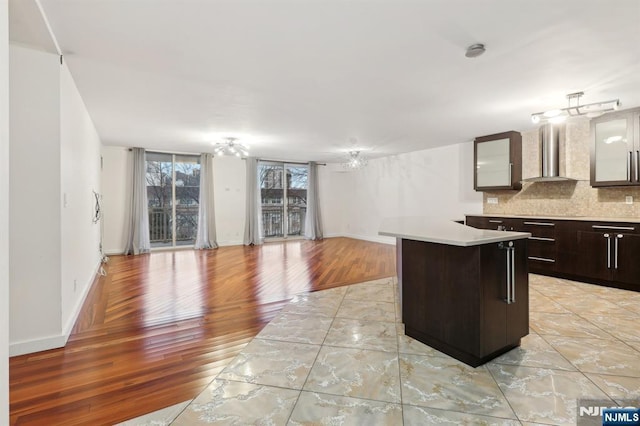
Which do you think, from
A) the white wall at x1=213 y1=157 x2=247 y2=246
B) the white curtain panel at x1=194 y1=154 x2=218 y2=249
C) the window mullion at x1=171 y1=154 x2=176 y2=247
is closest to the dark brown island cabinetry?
the white wall at x1=213 y1=157 x2=247 y2=246

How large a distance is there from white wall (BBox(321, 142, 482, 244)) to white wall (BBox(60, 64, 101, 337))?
6516 millimetres

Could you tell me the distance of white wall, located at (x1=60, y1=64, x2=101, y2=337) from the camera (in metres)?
2.55

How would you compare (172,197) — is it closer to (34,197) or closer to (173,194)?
(173,194)

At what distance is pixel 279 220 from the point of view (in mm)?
8961

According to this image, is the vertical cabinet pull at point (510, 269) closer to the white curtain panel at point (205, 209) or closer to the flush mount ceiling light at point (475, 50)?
the flush mount ceiling light at point (475, 50)

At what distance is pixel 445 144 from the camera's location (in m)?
6.47

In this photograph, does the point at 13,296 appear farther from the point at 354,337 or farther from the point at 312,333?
the point at 354,337

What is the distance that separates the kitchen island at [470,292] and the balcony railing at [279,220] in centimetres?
671

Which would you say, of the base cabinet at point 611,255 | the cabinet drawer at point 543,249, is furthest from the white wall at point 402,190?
the base cabinet at point 611,255

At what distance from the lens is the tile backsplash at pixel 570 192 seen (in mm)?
4289

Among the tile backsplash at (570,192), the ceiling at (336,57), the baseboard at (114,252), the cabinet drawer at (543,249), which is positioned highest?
the ceiling at (336,57)

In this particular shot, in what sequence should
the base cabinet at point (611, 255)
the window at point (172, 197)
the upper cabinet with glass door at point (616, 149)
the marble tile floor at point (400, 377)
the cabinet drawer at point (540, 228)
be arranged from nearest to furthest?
the marble tile floor at point (400, 377)
the base cabinet at point (611, 255)
the upper cabinet with glass door at point (616, 149)
the cabinet drawer at point (540, 228)
the window at point (172, 197)

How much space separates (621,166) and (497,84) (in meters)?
2.49

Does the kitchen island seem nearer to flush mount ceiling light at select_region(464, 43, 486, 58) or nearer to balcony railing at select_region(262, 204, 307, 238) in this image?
flush mount ceiling light at select_region(464, 43, 486, 58)
